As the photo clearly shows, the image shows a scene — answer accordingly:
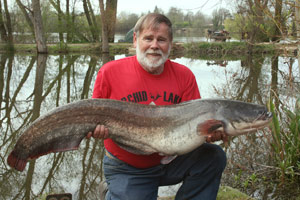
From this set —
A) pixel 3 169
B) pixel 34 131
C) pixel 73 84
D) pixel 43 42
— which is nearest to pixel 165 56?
pixel 34 131

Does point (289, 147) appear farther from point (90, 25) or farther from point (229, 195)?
point (90, 25)

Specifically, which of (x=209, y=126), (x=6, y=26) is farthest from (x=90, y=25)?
(x=209, y=126)

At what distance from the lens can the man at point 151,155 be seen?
2822mm

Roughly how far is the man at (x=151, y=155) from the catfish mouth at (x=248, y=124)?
404 millimetres

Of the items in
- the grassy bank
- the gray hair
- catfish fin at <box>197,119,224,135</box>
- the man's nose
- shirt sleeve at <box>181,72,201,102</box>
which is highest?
the gray hair

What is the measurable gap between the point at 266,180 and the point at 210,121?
2.11 meters

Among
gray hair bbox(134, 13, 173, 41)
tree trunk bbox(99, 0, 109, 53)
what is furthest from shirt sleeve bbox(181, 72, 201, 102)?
tree trunk bbox(99, 0, 109, 53)

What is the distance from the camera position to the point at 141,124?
2627 millimetres

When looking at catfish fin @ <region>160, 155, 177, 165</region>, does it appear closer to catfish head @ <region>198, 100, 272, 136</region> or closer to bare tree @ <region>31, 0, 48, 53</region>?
catfish head @ <region>198, 100, 272, 136</region>

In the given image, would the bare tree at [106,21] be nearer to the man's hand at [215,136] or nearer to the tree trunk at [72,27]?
the tree trunk at [72,27]

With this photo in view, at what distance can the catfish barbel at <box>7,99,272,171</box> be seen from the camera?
2.48 m

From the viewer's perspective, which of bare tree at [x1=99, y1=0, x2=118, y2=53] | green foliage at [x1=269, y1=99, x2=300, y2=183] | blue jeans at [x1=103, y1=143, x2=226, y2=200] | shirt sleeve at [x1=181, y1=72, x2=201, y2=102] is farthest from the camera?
bare tree at [x1=99, y1=0, x2=118, y2=53]

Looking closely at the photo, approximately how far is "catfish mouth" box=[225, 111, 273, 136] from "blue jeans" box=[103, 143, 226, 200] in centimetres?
40

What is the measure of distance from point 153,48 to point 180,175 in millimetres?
1245
